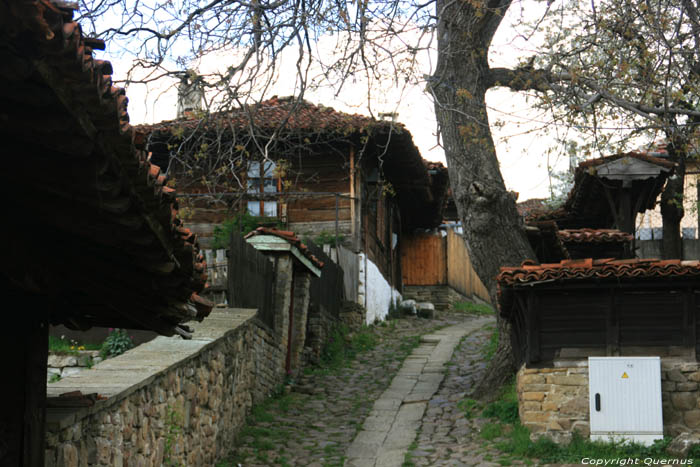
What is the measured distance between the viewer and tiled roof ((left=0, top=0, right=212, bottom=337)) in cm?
222

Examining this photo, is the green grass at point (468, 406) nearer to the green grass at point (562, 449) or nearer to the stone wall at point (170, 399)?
the green grass at point (562, 449)

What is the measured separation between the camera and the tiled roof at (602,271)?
872 centimetres

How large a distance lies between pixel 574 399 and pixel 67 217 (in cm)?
704

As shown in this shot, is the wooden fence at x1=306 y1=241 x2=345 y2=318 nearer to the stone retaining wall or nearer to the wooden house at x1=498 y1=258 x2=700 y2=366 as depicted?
the stone retaining wall

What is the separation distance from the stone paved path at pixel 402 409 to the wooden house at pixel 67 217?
14.7 feet

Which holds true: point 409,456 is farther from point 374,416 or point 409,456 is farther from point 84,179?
point 84,179

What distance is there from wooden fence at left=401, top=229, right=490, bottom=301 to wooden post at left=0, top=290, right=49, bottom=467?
66.8 ft

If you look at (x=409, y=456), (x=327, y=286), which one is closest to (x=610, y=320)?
(x=409, y=456)

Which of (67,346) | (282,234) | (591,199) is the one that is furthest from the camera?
(591,199)

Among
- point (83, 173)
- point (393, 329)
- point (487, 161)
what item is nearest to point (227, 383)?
point (487, 161)

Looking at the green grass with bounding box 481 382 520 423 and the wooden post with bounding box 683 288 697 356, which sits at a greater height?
the wooden post with bounding box 683 288 697 356

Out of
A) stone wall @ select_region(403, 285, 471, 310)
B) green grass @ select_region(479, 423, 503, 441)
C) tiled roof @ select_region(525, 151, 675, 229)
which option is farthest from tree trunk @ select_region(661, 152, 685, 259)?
stone wall @ select_region(403, 285, 471, 310)

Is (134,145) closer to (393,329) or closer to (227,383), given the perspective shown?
(227,383)

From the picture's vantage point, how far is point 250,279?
10.7 m
